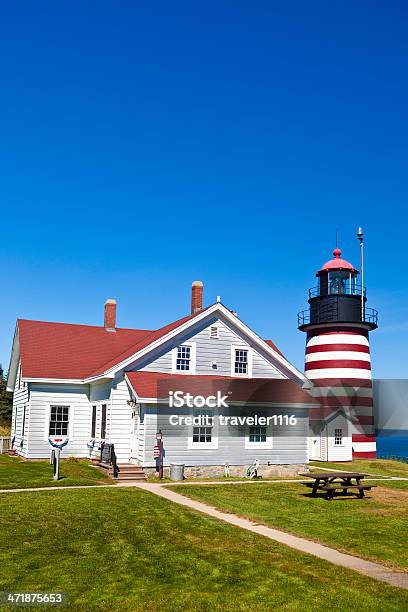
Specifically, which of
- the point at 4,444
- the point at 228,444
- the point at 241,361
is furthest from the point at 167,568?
the point at 4,444

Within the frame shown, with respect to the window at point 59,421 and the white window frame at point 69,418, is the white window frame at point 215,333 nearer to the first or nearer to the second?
the white window frame at point 69,418

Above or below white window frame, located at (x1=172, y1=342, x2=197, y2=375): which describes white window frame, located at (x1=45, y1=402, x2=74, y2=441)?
below

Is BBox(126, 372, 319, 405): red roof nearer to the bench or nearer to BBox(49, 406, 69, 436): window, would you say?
BBox(49, 406, 69, 436): window

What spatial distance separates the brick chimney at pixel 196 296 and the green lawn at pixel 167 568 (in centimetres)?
1661

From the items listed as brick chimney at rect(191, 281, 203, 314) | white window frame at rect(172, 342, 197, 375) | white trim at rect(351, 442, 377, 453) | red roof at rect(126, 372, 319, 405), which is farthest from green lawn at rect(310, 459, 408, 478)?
brick chimney at rect(191, 281, 203, 314)

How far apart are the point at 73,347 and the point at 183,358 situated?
6.94m

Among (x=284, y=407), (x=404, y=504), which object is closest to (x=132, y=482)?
(x=284, y=407)

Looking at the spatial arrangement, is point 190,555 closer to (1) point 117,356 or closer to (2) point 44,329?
(1) point 117,356

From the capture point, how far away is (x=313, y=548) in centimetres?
1212

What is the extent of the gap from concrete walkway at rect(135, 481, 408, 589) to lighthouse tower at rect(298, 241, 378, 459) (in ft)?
60.6

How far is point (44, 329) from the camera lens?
32.1 metres

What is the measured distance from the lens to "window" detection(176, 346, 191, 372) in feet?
87.9

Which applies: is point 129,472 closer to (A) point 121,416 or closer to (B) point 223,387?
(A) point 121,416

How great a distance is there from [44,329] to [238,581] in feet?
79.5
